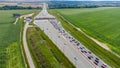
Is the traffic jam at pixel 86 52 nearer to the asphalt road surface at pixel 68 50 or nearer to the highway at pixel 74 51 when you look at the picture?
the highway at pixel 74 51

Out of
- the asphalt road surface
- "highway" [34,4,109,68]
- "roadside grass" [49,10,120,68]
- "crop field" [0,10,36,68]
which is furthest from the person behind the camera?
"crop field" [0,10,36,68]

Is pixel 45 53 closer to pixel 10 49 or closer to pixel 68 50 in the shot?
pixel 68 50

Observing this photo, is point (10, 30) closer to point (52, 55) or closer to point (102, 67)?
point (52, 55)

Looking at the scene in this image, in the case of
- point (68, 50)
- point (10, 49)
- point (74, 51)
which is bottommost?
point (10, 49)

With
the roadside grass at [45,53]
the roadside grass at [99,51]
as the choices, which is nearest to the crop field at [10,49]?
the roadside grass at [45,53]

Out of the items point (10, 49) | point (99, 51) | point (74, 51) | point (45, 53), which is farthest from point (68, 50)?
point (10, 49)

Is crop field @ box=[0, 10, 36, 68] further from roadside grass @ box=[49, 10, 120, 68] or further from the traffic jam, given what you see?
roadside grass @ box=[49, 10, 120, 68]

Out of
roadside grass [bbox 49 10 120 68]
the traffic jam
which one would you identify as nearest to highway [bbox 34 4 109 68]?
the traffic jam

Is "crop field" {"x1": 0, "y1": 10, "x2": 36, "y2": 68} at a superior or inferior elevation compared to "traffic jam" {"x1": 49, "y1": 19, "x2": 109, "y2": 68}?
inferior
